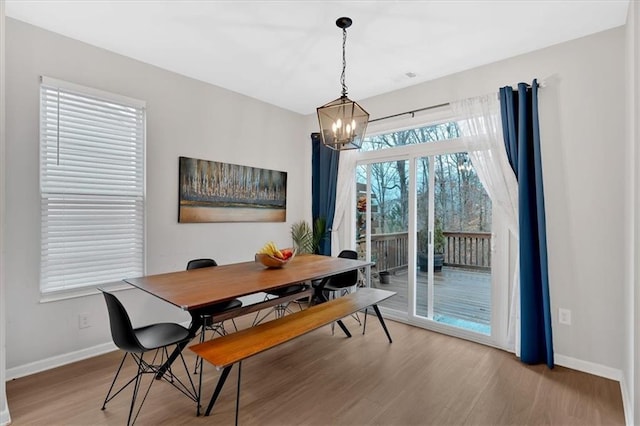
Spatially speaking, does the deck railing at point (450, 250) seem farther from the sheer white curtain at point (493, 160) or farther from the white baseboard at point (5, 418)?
the white baseboard at point (5, 418)

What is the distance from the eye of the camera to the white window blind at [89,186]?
2.71m

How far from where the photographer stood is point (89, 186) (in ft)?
9.57

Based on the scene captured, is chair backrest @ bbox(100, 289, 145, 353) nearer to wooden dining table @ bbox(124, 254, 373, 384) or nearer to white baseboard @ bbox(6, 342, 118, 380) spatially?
wooden dining table @ bbox(124, 254, 373, 384)

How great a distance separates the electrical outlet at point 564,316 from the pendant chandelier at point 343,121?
89.1 inches

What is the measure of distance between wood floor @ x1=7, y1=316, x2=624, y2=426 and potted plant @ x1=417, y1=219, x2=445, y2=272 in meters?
0.96

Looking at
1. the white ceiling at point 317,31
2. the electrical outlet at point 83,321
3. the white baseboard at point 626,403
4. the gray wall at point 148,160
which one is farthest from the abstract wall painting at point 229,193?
the white baseboard at point 626,403

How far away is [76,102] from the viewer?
285 centimetres

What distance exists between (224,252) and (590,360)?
371 cm

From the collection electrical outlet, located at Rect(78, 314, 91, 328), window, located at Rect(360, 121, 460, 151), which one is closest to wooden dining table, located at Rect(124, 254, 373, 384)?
electrical outlet, located at Rect(78, 314, 91, 328)

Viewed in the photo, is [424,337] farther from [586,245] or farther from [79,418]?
[79,418]

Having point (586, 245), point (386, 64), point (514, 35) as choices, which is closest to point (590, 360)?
point (586, 245)

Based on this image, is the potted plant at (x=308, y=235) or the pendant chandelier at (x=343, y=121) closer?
the pendant chandelier at (x=343, y=121)

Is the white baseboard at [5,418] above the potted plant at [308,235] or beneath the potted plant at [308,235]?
beneath

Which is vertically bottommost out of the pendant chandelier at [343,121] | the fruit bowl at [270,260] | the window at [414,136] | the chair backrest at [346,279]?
the chair backrest at [346,279]
